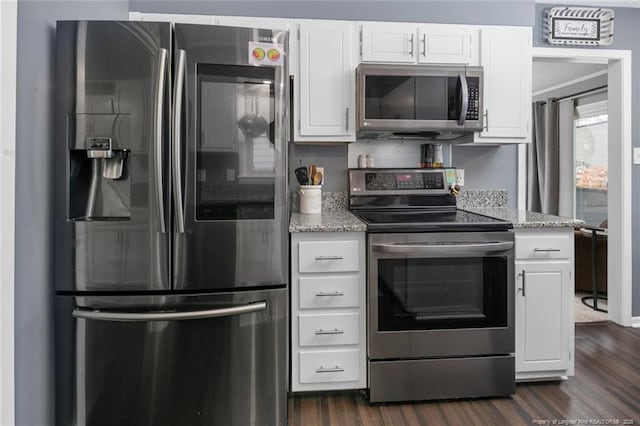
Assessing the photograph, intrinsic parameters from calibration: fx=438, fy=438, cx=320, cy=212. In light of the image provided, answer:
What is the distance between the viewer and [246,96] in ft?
5.74

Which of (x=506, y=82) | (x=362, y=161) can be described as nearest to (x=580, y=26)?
(x=506, y=82)

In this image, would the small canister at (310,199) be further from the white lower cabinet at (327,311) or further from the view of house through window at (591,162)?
the view of house through window at (591,162)

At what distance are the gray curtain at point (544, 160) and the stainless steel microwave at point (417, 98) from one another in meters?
4.02

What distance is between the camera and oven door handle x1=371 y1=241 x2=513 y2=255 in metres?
2.05

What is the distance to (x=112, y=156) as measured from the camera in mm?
1687

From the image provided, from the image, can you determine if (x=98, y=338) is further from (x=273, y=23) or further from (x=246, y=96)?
(x=273, y=23)

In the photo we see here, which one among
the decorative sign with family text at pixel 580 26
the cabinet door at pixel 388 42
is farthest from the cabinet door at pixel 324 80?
the decorative sign with family text at pixel 580 26

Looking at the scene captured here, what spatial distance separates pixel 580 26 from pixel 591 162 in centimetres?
284

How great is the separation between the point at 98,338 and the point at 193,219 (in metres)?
0.60

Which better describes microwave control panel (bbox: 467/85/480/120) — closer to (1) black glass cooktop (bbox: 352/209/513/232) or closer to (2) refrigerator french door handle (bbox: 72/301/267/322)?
(1) black glass cooktop (bbox: 352/209/513/232)

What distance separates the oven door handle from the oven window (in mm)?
53

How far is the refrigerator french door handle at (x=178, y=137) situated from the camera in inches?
66.0

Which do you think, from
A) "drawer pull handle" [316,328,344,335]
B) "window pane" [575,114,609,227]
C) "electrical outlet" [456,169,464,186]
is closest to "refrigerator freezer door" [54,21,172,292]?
"drawer pull handle" [316,328,344,335]

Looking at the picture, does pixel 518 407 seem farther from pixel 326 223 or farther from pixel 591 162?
pixel 591 162
